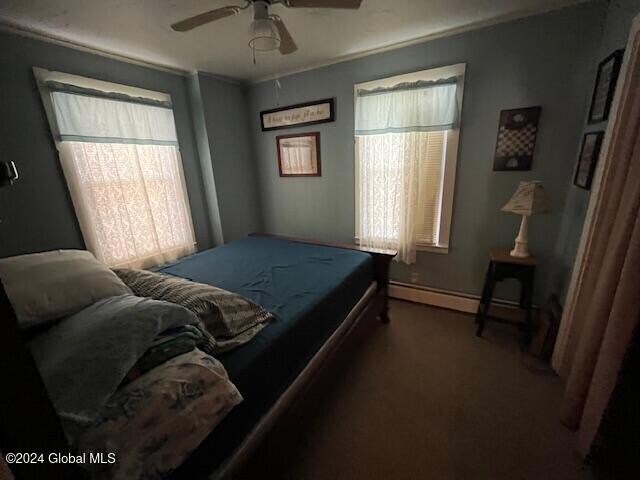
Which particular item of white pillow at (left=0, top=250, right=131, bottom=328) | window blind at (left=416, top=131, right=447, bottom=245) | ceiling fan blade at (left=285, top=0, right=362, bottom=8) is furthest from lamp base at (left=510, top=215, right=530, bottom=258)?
white pillow at (left=0, top=250, right=131, bottom=328)

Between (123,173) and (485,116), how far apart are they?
122 inches

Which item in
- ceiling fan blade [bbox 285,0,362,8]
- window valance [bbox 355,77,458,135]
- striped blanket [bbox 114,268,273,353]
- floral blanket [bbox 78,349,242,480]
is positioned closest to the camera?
floral blanket [bbox 78,349,242,480]

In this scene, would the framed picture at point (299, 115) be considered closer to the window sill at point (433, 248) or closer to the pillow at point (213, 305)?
the window sill at point (433, 248)

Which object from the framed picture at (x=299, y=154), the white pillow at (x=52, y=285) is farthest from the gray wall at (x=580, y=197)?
the white pillow at (x=52, y=285)

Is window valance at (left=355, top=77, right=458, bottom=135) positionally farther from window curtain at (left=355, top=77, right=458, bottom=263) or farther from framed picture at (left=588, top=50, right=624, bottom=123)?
framed picture at (left=588, top=50, right=624, bottom=123)

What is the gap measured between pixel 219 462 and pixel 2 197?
89.4 inches

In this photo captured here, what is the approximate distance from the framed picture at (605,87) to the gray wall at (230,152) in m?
3.15

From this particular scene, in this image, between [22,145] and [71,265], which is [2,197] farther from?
[71,265]

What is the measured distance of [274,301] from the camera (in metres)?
1.53

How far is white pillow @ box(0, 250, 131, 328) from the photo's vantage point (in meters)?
1.01

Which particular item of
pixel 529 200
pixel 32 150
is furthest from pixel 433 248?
pixel 32 150

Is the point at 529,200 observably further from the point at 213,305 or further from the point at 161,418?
the point at 161,418

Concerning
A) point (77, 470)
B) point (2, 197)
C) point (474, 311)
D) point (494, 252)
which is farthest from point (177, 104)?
point (474, 311)

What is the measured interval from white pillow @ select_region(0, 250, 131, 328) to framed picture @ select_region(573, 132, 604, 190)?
2654 millimetres
